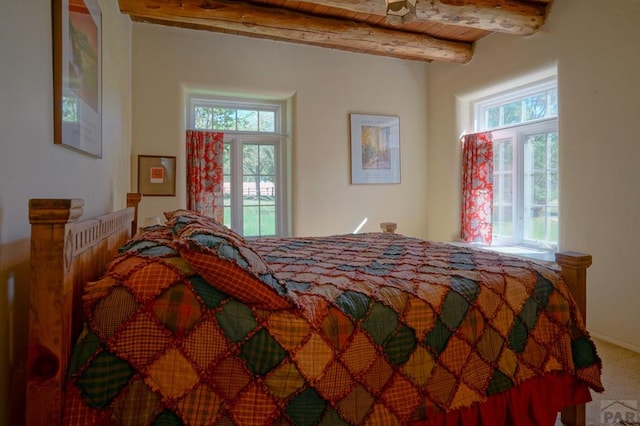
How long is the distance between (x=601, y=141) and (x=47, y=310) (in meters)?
3.53

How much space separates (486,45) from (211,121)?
3.02 meters

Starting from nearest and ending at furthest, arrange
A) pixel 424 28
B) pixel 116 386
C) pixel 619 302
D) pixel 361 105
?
pixel 116 386
pixel 619 302
pixel 424 28
pixel 361 105

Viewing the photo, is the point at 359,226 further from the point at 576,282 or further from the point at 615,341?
the point at 576,282

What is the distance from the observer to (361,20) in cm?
374

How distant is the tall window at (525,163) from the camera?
3.57m

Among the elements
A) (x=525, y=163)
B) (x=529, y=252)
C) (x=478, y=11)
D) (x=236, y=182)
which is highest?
(x=478, y=11)

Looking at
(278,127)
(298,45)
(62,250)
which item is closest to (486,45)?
(298,45)

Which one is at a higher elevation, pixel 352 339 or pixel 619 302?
pixel 352 339

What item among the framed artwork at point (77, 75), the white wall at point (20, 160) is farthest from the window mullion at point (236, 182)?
the white wall at point (20, 160)

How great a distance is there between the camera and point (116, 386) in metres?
0.99

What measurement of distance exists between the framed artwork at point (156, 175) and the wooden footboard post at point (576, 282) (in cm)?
337

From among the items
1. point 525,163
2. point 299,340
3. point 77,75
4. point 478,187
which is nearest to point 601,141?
point 525,163

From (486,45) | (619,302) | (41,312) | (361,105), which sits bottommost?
(619,302)

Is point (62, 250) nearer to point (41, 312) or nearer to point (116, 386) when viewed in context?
point (41, 312)
